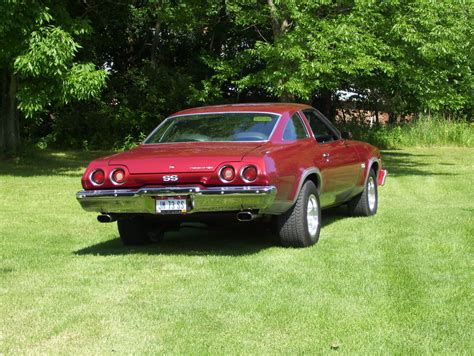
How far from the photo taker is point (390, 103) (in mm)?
31656

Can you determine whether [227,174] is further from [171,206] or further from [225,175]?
[171,206]

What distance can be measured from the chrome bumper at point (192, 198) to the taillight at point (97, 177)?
9 centimetres

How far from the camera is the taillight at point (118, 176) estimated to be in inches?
274

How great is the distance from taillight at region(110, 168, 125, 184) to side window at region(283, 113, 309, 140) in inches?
69.0

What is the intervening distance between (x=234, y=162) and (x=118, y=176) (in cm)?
114

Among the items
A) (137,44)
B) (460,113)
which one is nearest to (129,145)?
(137,44)

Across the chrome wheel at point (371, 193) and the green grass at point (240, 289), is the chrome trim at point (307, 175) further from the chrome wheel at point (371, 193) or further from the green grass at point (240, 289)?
the chrome wheel at point (371, 193)

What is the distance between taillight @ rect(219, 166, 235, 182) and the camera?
662 cm

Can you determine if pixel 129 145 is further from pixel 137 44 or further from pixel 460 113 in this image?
pixel 460 113

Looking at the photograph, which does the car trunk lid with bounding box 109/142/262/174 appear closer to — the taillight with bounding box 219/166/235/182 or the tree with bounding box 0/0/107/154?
the taillight with bounding box 219/166/235/182

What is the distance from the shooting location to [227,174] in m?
6.64

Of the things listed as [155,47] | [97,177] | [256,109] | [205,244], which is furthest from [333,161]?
[155,47]

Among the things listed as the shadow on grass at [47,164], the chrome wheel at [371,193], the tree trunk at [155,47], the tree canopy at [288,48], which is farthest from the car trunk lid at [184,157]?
the tree trunk at [155,47]

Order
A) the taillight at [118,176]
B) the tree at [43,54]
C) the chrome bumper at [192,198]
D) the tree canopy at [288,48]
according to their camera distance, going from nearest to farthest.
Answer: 1. the chrome bumper at [192,198]
2. the taillight at [118,176]
3. the tree at [43,54]
4. the tree canopy at [288,48]
